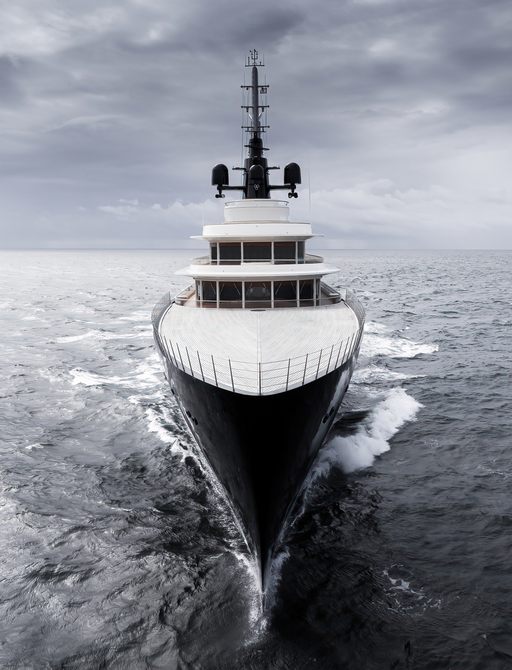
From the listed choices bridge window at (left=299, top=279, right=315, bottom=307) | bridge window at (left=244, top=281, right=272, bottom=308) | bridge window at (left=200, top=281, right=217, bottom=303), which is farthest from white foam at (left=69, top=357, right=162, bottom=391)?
bridge window at (left=299, top=279, right=315, bottom=307)

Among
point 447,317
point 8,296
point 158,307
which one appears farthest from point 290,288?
point 8,296

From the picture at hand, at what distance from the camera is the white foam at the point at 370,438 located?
16.9 metres

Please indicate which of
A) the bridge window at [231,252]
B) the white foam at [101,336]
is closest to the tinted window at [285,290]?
the bridge window at [231,252]

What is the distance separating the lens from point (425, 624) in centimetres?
1016

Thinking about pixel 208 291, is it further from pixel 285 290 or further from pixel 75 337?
pixel 75 337

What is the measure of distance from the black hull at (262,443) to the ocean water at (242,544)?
1470 mm

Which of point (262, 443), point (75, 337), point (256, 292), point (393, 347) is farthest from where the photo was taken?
point (75, 337)

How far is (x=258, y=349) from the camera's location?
14.3 metres

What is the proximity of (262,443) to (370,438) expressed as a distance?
9.22 meters

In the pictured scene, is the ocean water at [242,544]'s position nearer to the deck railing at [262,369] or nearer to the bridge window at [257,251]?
the deck railing at [262,369]

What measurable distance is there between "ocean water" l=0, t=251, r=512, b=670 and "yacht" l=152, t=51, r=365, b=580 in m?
1.49

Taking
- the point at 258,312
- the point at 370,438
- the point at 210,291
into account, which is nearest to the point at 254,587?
the point at 370,438

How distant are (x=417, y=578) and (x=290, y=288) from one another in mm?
11362

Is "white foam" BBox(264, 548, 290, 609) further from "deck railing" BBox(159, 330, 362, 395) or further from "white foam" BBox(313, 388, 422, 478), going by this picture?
"white foam" BBox(313, 388, 422, 478)
